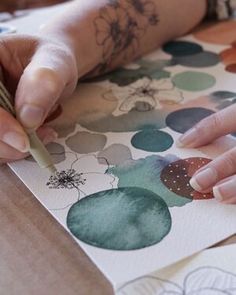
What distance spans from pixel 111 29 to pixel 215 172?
320 mm

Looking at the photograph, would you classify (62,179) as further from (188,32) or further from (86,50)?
(188,32)

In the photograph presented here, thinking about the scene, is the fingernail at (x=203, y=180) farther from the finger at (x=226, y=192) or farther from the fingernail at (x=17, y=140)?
the fingernail at (x=17, y=140)

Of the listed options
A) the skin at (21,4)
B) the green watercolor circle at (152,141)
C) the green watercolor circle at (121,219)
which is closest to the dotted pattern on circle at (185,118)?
the green watercolor circle at (152,141)

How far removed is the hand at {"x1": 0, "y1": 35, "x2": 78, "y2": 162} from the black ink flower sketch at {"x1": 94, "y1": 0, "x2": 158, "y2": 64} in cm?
9

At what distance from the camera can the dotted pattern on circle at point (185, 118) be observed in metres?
0.55

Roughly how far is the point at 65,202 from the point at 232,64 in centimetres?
34

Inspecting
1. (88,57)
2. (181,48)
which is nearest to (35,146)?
(88,57)

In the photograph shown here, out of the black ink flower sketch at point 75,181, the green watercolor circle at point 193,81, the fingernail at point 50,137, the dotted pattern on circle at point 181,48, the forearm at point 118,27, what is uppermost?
the forearm at point 118,27

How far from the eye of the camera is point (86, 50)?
26.1 inches

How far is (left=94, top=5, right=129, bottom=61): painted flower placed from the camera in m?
0.69

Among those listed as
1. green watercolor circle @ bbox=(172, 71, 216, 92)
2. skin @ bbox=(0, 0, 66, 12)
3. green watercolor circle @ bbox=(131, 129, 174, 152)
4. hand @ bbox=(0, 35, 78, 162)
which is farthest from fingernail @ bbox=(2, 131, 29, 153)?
skin @ bbox=(0, 0, 66, 12)

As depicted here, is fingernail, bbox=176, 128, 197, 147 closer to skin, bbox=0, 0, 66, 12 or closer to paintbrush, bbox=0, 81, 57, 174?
paintbrush, bbox=0, 81, 57, 174

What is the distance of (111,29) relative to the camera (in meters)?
0.70

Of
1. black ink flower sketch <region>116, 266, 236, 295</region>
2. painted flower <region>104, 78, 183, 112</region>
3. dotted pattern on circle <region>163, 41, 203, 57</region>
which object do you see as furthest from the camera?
dotted pattern on circle <region>163, 41, 203, 57</region>
